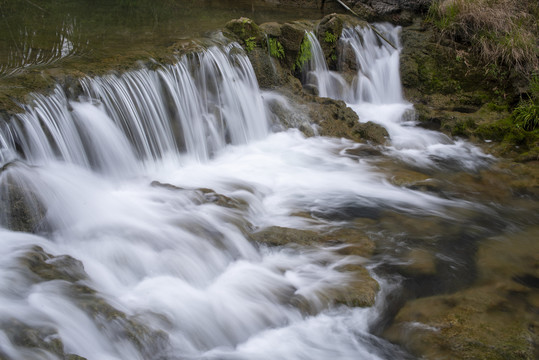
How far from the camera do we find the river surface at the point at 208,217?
3.87 metres

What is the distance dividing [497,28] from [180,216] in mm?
7966

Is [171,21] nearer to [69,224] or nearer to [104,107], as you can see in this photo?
[104,107]

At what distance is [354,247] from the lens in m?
5.11

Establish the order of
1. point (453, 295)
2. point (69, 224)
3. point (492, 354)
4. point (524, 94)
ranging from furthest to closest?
point (524, 94)
point (69, 224)
point (453, 295)
point (492, 354)

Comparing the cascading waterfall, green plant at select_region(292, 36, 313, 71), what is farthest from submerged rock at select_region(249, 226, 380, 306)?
green plant at select_region(292, 36, 313, 71)

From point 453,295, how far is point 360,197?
7.01 feet

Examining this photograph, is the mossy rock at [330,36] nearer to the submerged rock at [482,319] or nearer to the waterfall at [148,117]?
the waterfall at [148,117]

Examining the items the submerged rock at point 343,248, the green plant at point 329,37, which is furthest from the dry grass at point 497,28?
the submerged rock at point 343,248

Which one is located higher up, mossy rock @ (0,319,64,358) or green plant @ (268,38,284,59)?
green plant @ (268,38,284,59)

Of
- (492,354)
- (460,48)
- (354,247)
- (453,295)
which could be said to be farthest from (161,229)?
(460,48)

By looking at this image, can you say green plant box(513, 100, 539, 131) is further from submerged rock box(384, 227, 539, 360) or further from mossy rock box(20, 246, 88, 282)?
mossy rock box(20, 246, 88, 282)

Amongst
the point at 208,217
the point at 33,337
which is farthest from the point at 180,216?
the point at 33,337

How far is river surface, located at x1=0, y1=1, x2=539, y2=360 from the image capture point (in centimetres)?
387

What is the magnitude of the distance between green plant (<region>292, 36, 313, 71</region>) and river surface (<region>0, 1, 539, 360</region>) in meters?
1.15
